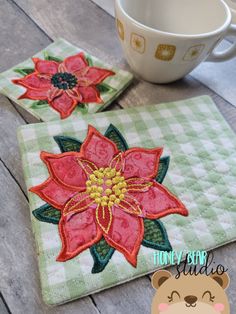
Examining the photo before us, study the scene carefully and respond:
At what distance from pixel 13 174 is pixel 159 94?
8.5 inches

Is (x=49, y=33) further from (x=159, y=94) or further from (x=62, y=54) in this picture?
(x=159, y=94)

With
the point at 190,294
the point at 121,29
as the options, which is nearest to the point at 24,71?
the point at 121,29

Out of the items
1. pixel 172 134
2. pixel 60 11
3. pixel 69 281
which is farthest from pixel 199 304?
pixel 60 11

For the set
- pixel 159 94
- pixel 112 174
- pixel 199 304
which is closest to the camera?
pixel 199 304

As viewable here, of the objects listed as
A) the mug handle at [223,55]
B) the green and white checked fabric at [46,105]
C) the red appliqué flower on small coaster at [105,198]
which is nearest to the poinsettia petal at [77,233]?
the red appliqué flower on small coaster at [105,198]

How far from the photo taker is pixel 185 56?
1.48 feet

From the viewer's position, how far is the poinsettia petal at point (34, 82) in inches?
18.4

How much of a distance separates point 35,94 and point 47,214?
0.17 metres

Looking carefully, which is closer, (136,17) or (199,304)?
(199,304)

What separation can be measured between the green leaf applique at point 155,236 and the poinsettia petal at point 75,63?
9.6 inches

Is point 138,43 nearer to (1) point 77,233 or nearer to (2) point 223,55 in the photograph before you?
(2) point 223,55

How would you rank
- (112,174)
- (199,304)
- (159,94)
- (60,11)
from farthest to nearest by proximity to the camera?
(60,11) < (159,94) < (112,174) < (199,304)

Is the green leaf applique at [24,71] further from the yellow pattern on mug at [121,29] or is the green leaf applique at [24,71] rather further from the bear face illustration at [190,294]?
the bear face illustration at [190,294]

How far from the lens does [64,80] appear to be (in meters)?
0.48
